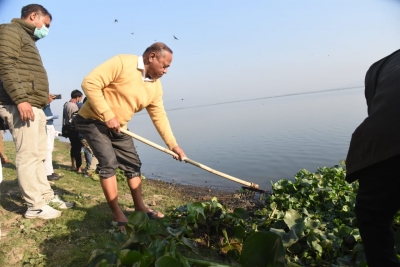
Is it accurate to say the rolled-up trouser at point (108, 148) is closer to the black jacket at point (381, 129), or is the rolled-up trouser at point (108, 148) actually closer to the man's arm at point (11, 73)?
the man's arm at point (11, 73)

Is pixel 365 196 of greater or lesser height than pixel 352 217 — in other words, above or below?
above

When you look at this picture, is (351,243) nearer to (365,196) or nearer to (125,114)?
(365,196)

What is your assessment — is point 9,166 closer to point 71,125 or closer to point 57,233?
point 71,125

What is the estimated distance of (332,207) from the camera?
382 centimetres

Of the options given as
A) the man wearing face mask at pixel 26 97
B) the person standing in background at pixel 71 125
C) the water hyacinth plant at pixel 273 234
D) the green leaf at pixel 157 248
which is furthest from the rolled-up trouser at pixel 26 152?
the person standing in background at pixel 71 125

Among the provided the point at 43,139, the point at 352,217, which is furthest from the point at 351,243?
the point at 43,139

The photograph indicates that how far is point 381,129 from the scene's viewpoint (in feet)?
4.66

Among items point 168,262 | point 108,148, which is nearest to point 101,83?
point 108,148

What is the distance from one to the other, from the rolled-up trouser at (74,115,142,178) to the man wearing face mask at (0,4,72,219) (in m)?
0.50

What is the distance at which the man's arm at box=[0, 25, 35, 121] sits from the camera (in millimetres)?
3104

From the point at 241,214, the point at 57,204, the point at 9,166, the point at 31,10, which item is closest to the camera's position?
the point at 241,214

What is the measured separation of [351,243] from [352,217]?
0.97 metres

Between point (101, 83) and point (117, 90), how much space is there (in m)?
0.19

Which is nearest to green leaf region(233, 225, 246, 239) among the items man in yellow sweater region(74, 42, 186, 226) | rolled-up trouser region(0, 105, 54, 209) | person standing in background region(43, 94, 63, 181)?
man in yellow sweater region(74, 42, 186, 226)
